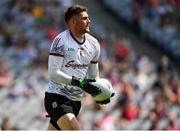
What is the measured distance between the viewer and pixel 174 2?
19203mm

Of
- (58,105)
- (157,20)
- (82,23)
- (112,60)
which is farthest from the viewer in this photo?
(157,20)

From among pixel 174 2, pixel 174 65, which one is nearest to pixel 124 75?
pixel 174 65

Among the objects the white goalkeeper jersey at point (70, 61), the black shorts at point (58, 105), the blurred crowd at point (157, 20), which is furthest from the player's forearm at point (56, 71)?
the blurred crowd at point (157, 20)

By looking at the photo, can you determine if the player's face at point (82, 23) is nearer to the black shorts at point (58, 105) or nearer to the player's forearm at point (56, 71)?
the player's forearm at point (56, 71)

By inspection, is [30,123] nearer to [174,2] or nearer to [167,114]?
[167,114]

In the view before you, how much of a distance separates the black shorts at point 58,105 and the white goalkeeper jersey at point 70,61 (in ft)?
0.17

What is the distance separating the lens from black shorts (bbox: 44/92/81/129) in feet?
25.6

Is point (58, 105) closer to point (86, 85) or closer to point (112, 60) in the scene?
point (86, 85)

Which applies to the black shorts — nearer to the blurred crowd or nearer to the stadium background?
the stadium background

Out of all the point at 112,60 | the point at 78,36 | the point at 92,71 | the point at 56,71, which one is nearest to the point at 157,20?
the point at 112,60

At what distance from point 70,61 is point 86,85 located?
332 mm

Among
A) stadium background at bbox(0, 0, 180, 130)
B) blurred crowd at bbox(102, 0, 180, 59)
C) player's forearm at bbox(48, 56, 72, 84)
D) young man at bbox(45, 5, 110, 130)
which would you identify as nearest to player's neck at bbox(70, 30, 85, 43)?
young man at bbox(45, 5, 110, 130)

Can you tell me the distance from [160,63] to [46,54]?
2806 millimetres

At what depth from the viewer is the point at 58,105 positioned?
782 centimetres
